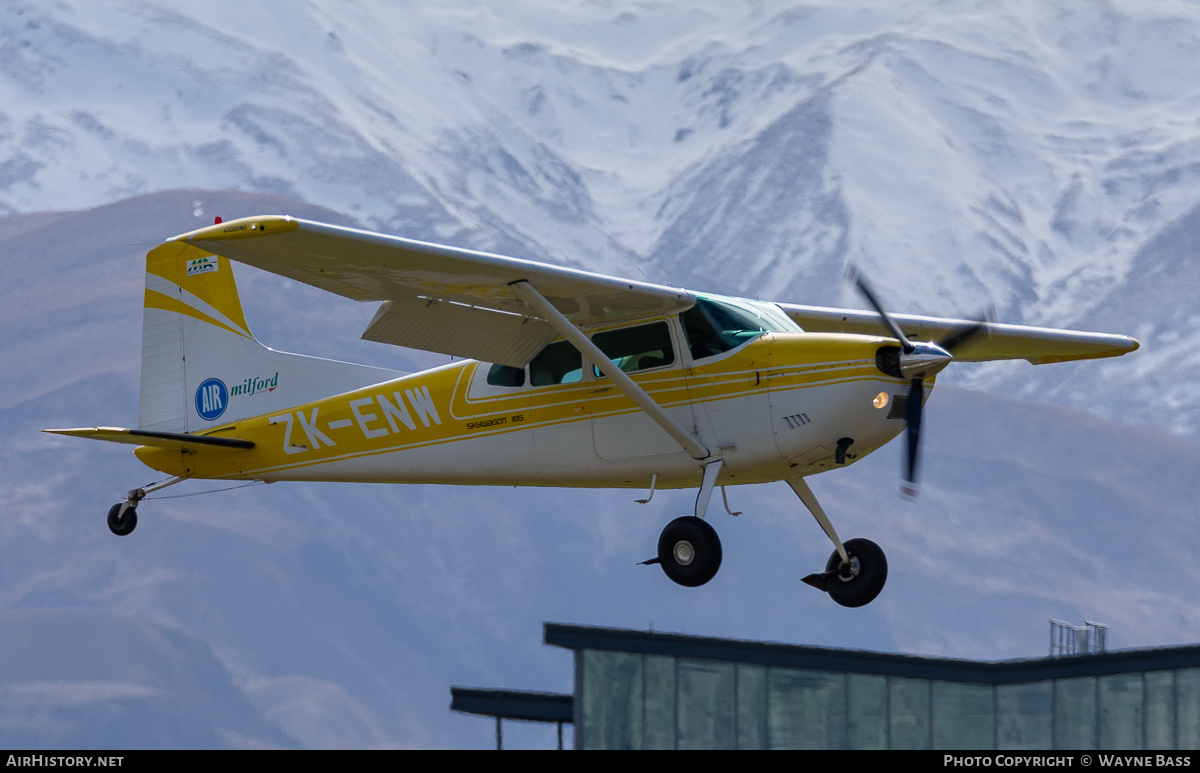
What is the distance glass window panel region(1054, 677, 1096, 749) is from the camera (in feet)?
75.5

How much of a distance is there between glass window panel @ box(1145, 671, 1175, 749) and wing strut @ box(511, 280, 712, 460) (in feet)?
29.9

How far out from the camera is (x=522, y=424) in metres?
18.8

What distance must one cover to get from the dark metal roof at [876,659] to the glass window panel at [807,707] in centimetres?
16

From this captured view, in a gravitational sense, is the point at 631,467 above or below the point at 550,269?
below

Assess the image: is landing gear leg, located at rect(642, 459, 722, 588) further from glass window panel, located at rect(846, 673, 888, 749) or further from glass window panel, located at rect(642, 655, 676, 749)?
glass window panel, located at rect(846, 673, 888, 749)

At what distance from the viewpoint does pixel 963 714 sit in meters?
23.3

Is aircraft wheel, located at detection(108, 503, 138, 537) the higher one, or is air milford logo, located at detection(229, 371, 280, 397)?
air milford logo, located at detection(229, 371, 280, 397)

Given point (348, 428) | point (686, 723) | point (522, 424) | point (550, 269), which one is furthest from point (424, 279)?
point (686, 723)

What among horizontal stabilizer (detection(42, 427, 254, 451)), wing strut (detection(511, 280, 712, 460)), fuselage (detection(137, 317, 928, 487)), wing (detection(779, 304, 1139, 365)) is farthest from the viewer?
wing (detection(779, 304, 1139, 365))

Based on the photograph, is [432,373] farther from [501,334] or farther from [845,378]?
[845,378]

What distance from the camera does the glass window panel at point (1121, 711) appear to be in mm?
22859

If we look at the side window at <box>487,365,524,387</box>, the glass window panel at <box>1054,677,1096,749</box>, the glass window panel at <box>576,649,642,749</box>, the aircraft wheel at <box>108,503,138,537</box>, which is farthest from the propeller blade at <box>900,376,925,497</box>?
the aircraft wheel at <box>108,503,138,537</box>

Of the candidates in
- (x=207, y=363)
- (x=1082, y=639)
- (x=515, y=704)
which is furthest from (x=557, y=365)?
(x=1082, y=639)
